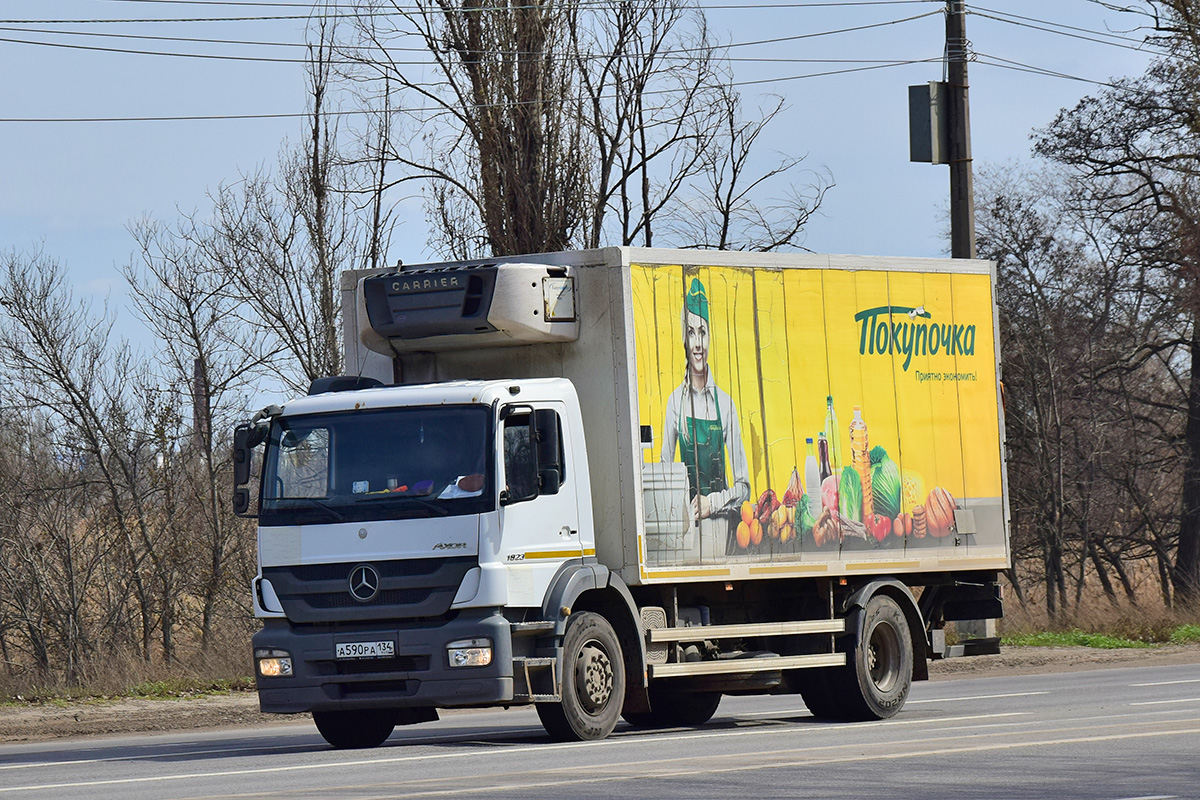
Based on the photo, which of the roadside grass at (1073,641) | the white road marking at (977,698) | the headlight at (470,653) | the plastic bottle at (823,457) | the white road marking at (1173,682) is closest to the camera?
the headlight at (470,653)

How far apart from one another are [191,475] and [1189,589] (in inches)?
751

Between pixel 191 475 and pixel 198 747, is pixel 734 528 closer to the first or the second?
pixel 198 747

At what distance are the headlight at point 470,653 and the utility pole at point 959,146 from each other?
1159 cm

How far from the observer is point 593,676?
41.3ft

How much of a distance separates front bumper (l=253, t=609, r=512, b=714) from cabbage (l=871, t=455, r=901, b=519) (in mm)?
4239

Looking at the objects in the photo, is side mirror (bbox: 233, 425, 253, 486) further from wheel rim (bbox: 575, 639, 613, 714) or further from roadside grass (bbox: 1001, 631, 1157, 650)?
roadside grass (bbox: 1001, 631, 1157, 650)

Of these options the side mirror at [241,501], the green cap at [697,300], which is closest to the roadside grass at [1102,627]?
the green cap at [697,300]

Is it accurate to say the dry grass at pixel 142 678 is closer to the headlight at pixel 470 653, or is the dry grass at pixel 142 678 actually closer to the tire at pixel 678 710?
the tire at pixel 678 710

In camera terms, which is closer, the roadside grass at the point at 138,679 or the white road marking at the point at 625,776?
the white road marking at the point at 625,776

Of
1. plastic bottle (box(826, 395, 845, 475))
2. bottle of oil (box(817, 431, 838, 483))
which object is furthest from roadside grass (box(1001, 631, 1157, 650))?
bottle of oil (box(817, 431, 838, 483))

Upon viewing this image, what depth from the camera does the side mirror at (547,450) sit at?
1233 cm

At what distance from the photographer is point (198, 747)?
46.6 ft

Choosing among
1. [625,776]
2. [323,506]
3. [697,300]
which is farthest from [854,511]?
[625,776]

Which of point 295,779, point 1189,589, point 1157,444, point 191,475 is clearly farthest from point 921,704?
point 1157,444
